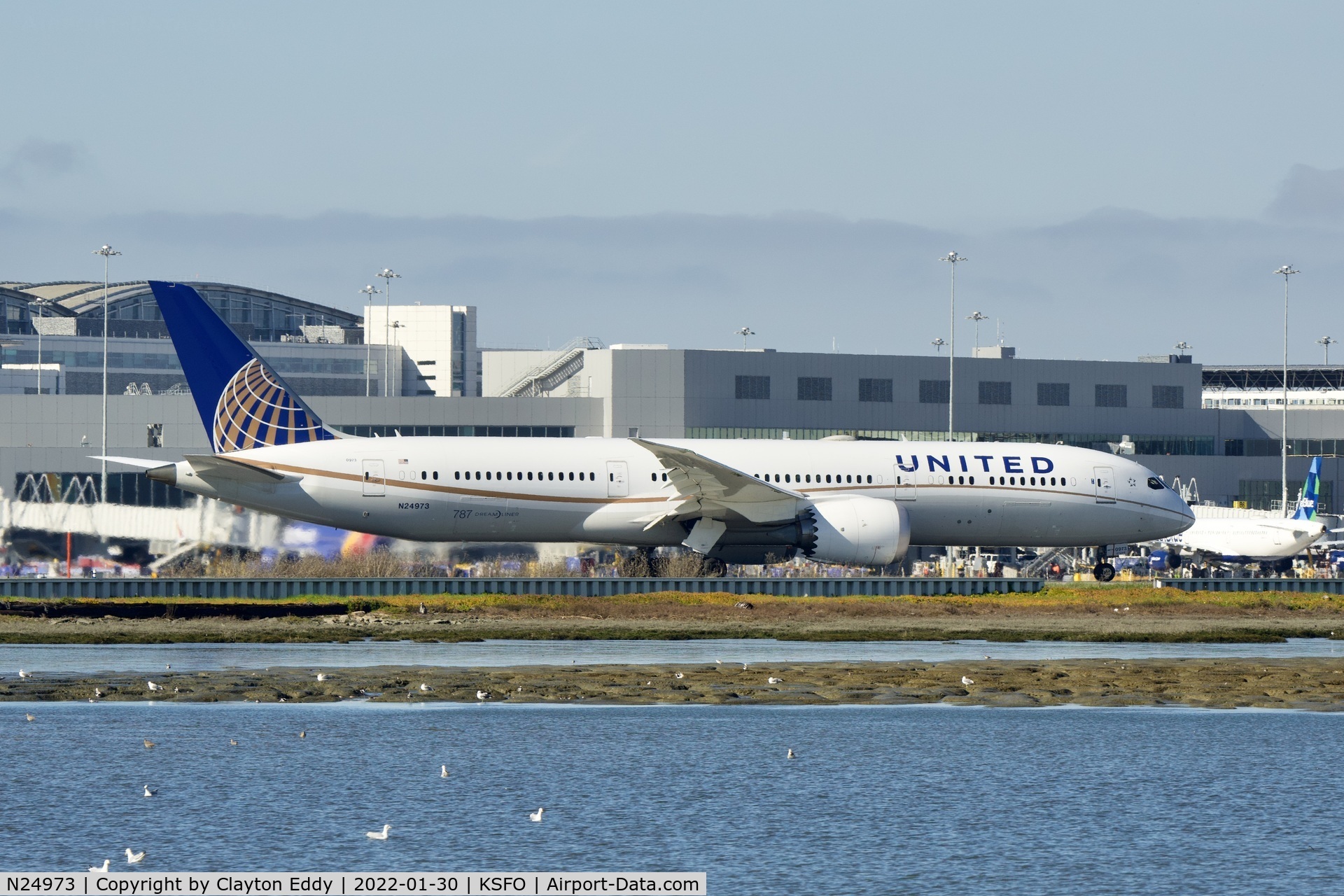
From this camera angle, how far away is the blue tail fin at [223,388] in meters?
55.8

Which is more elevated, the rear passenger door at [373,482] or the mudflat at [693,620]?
the rear passenger door at [373,482]

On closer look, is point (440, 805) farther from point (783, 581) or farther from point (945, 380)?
A: point (945, 380)

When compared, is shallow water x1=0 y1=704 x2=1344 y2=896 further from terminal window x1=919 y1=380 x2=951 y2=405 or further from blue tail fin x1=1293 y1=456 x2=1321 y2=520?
terminal window x1=919 y1=380 x2=951 y2=405

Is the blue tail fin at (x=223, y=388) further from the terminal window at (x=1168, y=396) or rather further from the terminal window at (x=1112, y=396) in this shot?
the terminal window at (x=1168, y=396)

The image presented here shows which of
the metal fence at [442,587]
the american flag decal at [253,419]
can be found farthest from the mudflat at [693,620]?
the american flag decal at [253,419]

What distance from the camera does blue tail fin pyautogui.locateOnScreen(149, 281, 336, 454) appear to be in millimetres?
55750

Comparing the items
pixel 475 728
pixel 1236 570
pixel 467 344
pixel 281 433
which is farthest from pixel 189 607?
pixel 467 344

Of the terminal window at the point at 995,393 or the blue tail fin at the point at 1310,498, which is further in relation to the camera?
the terminal window at the point at 995,393

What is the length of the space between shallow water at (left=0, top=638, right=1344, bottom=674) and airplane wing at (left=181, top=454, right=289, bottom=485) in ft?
26.8

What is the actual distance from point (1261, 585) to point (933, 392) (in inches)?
1212

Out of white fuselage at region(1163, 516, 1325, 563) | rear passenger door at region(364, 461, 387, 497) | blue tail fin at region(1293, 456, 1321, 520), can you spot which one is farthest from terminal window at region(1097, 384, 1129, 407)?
rear passenger door at region(364, 461, 387, 497)

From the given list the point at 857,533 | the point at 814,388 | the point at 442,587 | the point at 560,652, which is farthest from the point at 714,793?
the point at 814,388

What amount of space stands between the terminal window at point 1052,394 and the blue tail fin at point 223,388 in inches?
1895
